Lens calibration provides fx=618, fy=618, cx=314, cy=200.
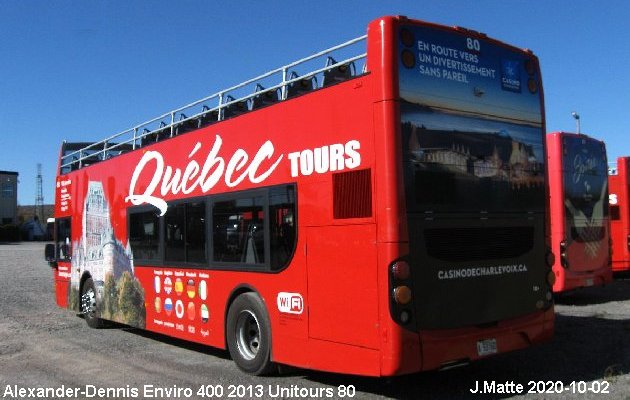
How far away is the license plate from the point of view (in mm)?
6129

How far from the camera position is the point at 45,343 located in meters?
10.4

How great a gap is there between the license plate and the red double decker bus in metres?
0.02

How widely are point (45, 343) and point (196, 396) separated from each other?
4.95 metres

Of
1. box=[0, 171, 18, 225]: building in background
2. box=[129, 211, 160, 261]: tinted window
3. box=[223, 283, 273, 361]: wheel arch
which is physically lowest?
box=[223, 283, 273, 361]: wheel arch

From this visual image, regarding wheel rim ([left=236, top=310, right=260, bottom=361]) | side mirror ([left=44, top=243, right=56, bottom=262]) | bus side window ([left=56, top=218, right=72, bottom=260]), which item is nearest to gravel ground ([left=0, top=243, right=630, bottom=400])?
wheel rim ([left=236, top=310, right=260, bottom=361])

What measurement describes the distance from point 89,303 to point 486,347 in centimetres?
873

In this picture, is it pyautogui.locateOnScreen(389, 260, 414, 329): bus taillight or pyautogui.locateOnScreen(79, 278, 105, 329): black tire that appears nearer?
pyautogui.locateOnScreen(389, 260, 414, 329): bus taillight

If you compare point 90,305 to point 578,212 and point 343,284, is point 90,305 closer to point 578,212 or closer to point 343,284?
point 343,284

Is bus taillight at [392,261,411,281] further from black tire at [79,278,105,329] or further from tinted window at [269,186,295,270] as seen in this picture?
black tire at [79,278,105,329]

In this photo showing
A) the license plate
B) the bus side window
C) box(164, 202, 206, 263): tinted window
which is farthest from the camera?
the bus side window

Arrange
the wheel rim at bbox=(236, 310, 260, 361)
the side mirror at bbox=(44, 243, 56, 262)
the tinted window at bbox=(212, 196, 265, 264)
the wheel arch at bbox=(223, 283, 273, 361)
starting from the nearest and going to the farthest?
the wheel arch at bbox=(223, 283, 273, 361)
the tinted window at bbox=(212, 196, 265, 264)
the wheel rim at bbox=(236, 310, 260, 361)
the side mirror at bbox=(44, 243, 56, 262)

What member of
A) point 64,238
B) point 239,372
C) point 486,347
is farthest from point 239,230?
point 64,238

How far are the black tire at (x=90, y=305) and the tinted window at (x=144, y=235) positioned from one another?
7.78ft

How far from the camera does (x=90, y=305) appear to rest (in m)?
12.2
